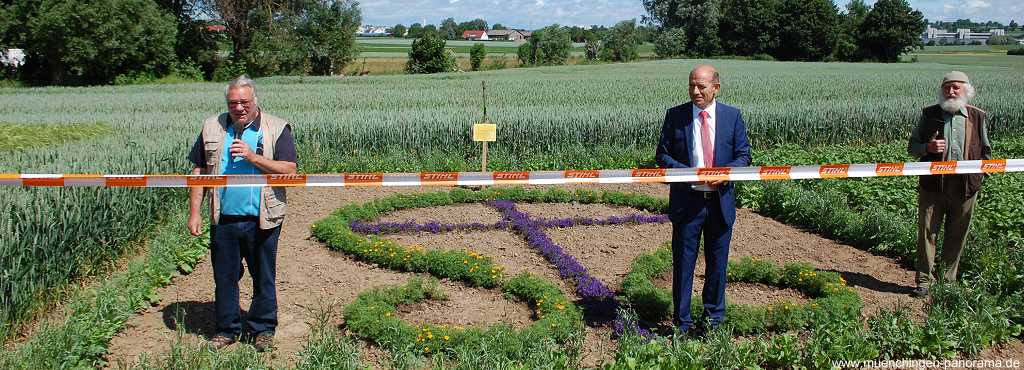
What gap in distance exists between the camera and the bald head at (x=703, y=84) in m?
5.52

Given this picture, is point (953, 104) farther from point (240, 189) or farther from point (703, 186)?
point (240, 189)

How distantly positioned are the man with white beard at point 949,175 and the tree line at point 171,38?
151 ft

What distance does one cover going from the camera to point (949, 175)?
22.8 feet

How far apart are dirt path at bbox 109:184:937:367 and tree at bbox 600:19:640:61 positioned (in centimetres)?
6563

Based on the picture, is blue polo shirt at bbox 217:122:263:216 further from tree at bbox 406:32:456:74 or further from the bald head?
tree at bbox 406:32:456:74

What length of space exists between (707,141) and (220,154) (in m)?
3.48

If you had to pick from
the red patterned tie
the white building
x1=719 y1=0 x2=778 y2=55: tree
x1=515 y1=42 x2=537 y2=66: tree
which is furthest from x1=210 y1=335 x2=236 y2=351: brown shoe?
the white building

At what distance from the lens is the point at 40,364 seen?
4762 mm

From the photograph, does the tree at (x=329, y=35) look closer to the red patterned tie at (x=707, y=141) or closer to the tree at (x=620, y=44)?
the tree at (x=620, y=44)

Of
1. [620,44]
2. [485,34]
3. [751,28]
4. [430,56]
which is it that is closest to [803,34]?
[751,28]

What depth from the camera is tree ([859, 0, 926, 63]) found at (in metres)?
82.5

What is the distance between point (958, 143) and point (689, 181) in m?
2.93

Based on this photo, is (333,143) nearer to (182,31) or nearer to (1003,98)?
(1003,98)

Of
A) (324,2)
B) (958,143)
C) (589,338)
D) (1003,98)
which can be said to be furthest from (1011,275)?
(324,2)
